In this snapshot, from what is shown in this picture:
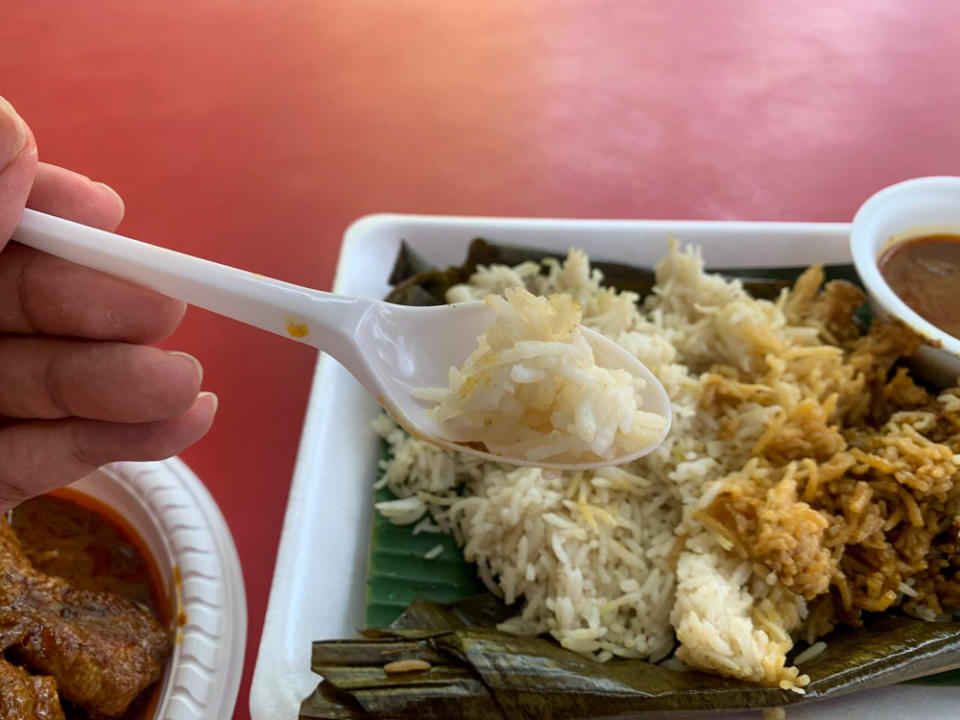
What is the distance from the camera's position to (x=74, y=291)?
139cm

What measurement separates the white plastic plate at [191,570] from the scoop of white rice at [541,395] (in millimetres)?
708

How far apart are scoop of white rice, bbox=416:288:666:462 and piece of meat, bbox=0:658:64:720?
2.93ft

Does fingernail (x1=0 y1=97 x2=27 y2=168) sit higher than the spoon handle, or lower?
higher

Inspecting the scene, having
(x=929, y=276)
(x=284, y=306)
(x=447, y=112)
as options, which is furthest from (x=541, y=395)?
(x=447, y=112)

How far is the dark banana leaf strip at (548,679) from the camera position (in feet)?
4.69

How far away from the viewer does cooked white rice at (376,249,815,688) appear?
151cm

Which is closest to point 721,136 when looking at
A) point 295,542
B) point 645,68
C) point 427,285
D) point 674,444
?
point 645,68

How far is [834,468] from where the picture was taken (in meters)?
1.61

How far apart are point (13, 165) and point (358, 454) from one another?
104cm

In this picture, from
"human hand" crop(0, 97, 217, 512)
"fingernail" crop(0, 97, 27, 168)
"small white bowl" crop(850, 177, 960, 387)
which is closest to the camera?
"fingernail" crop(0, 97, 27, 168)

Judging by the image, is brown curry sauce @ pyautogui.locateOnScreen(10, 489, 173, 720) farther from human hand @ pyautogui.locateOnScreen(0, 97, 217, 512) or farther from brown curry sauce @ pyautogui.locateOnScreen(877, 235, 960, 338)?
brown curry sauce @ pyautogui.locateOnScreen(877, 235, 960, 338)

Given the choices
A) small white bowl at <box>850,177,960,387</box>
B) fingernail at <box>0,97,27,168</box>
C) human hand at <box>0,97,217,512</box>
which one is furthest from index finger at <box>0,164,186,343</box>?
small white bowl at <box>850,177,960,387</box>

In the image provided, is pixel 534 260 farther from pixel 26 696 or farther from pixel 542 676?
pixel 26 696

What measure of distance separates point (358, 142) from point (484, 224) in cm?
103
